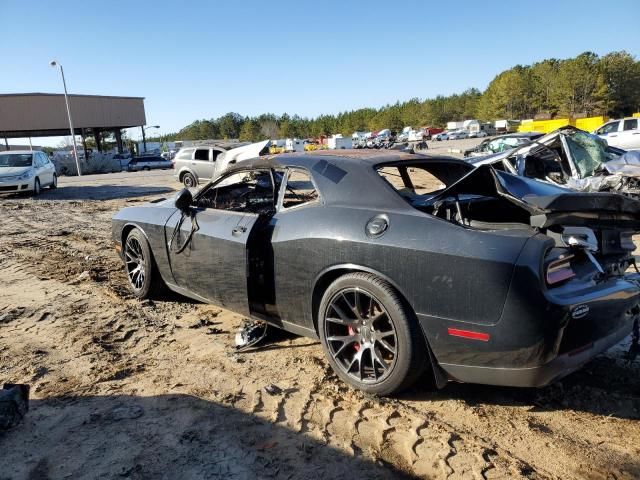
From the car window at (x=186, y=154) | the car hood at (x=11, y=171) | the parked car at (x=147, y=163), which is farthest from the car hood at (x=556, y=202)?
the parked car at (x=147, y=163)

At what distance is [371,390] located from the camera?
125 inches

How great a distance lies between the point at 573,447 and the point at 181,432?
2107mm

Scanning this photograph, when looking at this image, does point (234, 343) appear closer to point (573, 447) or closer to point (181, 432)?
point (181, 432)

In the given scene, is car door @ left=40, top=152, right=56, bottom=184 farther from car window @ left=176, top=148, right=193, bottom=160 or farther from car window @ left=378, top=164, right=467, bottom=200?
car window @ left=378, top=164, right=467, bottom=200

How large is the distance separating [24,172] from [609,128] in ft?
71.2

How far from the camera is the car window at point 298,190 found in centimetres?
373

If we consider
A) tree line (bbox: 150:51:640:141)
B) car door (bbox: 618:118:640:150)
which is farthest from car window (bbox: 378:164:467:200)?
tree line (bbox: 150:51:640:141)

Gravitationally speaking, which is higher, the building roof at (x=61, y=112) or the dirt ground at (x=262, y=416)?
the building roof at (x=61, y=112)

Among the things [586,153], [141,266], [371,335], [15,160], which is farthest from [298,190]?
[15,160]

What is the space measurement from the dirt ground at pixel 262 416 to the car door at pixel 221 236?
0.44 meters

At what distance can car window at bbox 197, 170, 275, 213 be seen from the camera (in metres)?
4.41

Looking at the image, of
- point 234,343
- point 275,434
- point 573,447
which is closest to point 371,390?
point 275,434

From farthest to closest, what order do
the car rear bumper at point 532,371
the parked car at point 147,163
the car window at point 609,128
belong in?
the parked car at point 147,163 → the car window at point 609,128 → the car rear bumper at point 532,371

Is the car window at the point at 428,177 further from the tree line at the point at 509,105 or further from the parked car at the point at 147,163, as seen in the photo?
the tree line at the point at 509,105
